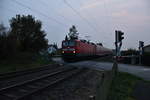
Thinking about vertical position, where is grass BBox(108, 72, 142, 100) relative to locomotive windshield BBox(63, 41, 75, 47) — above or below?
below

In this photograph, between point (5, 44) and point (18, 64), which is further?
point (18, 64)

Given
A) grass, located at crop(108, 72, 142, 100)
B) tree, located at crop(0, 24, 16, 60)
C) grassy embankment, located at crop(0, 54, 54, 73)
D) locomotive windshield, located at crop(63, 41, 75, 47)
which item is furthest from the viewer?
locomotive windshield, located at crop(63, 41, 75, 47)

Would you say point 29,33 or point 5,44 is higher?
point 29,33

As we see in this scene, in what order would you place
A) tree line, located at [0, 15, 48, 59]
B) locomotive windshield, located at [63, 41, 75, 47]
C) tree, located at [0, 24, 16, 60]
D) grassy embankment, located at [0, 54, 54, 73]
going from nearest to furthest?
grassy embankment, located at [0, 54, 54, 73] < tree, located at [0, 24, 16, 60] < locomotive windshield, located at [63, 41, 75, 47] < tree line, located at [0, 15, 48, 59]

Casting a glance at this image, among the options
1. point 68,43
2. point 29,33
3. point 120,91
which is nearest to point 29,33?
point 29,33

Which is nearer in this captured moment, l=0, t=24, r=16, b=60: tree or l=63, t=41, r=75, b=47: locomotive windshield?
l=0, t=24, r=16, b=60: tree

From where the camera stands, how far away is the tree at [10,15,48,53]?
32550mm

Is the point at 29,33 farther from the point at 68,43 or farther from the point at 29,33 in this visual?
the point at 68,43

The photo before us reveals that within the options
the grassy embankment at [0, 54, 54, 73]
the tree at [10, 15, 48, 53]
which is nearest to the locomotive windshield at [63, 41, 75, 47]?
the grassy embankment at [0, 54, 54, 73]

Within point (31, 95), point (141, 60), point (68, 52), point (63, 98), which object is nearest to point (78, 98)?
point (63, 98)

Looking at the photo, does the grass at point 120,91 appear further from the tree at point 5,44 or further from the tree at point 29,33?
the tree at point 29,33

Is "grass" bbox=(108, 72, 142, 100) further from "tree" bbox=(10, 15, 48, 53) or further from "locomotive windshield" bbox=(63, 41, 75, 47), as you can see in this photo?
"tree" bbox=(10, 15, 48, 53)

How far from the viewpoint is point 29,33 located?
3328 cm

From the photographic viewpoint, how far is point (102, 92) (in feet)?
18.0
